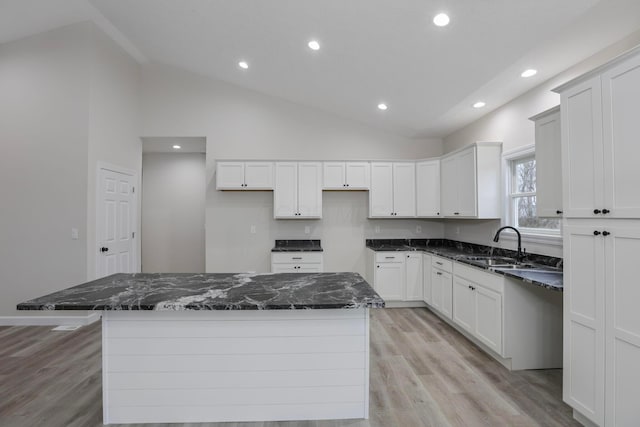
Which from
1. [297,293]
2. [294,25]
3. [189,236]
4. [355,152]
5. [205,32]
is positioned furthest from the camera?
[189,236]

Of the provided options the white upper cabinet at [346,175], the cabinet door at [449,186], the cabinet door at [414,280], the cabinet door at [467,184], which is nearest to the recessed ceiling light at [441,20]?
the cabinet door at [467,184]

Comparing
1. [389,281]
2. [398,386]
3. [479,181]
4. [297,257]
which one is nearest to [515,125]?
[479,181]

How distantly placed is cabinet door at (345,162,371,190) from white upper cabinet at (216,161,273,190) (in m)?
1.21

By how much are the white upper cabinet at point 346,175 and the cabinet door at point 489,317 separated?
226cm

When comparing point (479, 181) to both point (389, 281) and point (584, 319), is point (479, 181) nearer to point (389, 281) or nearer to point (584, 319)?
point (389, 281)

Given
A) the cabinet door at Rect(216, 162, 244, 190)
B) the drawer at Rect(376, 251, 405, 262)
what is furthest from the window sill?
the cabinet door at Rect(216, 162, 244, 190)

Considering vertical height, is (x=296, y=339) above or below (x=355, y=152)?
below

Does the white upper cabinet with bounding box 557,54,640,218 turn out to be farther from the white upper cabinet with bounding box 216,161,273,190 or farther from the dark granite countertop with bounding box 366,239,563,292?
the white upper cabinet with bounding box 216,161,273,190

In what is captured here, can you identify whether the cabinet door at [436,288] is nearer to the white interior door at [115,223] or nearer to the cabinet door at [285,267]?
the cabinet door at [285,267]

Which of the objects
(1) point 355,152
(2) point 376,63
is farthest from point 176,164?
(2) point 376,63

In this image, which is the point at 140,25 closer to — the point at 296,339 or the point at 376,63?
the point at 376,63

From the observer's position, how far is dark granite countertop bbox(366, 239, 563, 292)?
2.34 meters

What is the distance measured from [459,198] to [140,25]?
477cm

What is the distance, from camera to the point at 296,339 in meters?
1.93
